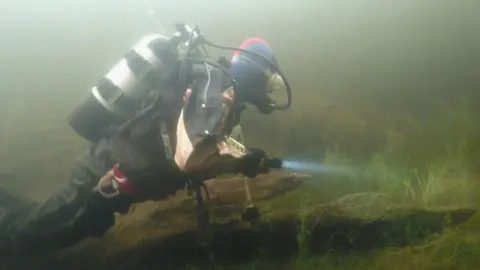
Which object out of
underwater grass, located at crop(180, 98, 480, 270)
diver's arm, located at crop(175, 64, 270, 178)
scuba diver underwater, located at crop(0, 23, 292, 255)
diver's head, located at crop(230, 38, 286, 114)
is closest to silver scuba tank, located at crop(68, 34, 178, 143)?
scuba diver underwater, located at crop(0, 23, 292, 255)

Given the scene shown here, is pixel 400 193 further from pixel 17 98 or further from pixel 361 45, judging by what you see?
pixel 17 98

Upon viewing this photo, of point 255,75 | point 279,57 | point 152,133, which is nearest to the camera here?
point 152,133

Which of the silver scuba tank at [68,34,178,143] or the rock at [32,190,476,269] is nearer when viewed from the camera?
the silver scuba tank at [68,34,178,143]

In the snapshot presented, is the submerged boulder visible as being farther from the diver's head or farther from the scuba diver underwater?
the diver's head

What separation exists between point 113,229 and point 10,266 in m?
0.37

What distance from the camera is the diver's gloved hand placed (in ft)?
5.71

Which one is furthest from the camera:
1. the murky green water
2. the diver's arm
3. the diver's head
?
the murky green water

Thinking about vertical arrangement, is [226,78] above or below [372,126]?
above

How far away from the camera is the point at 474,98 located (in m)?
2.00

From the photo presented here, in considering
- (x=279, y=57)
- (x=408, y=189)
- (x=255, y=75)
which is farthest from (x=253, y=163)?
(x=408, y=189)

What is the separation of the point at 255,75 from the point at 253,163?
28 centimetres

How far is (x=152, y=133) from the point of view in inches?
60.9

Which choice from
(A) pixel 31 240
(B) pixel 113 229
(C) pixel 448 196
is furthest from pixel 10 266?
(C) pixel 448 196

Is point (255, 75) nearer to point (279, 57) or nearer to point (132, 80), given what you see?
point (279, 57)
